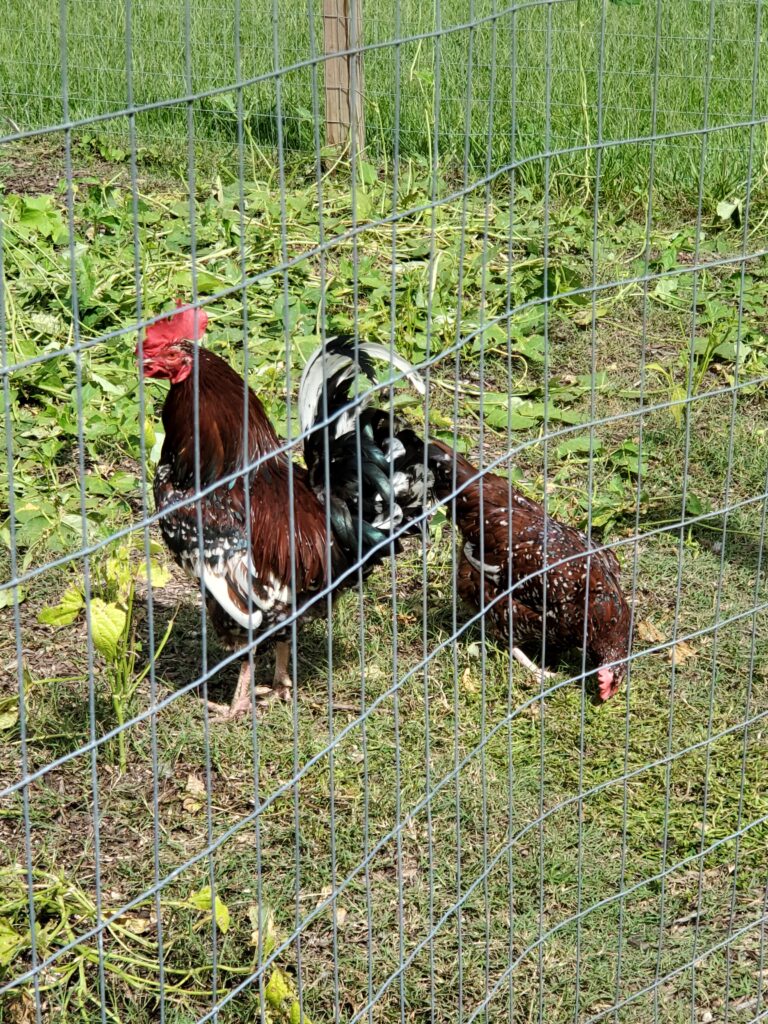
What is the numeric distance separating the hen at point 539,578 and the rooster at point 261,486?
283 mm

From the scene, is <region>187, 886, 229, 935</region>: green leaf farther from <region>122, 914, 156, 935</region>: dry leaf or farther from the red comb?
the red comb

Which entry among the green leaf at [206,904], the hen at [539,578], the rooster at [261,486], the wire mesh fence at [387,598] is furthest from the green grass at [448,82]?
the green leaf at [206,904]

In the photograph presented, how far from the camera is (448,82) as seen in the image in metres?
7.98

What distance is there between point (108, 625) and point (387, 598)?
4.20ft

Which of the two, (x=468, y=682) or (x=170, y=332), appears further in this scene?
(x=468, y=682)

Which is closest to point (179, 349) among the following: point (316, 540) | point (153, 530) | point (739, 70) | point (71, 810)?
point (316, 540)

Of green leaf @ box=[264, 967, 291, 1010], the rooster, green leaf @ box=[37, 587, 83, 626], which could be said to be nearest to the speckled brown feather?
the rooster

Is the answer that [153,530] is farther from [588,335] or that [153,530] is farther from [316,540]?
[588,335]

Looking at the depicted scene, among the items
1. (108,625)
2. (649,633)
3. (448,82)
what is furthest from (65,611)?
(448,82)

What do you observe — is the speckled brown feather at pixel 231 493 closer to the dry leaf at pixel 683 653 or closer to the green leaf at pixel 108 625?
the green leaf at pixel 108 625

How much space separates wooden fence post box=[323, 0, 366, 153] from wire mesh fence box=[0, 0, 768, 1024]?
0.06m

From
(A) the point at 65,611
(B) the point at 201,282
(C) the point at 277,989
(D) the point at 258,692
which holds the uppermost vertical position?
(A) the point at 65,611

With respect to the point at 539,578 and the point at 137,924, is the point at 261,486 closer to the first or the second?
the point at 539,578

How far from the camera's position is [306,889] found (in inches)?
128
